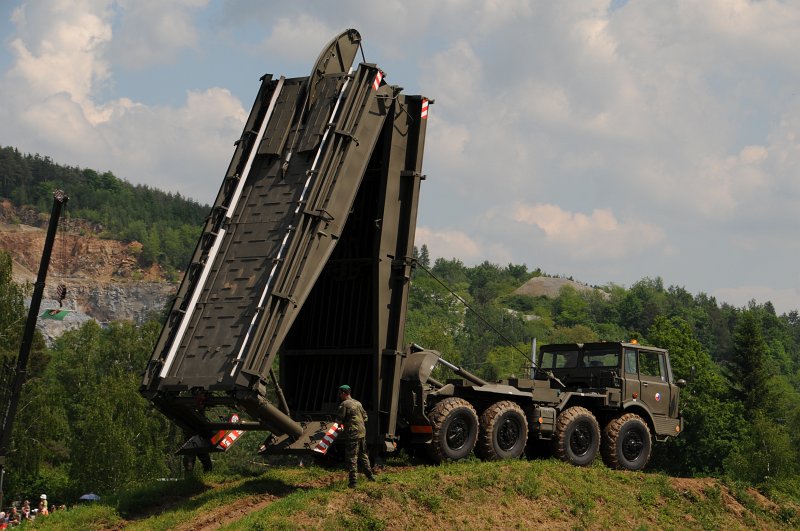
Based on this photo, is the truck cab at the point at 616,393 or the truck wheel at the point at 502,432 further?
the truck cab at the point at 616,393

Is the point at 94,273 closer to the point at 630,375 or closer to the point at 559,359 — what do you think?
the point at 559,359

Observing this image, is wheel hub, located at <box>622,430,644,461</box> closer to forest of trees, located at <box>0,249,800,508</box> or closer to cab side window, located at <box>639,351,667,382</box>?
cab side window, located at <box>639,351,667,382</box>

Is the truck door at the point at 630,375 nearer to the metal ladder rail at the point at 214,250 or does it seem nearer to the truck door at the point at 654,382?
the truck door at the point at 654,382

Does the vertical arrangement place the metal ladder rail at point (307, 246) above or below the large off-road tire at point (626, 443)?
above

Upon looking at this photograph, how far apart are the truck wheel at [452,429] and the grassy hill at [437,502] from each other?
0.37 m

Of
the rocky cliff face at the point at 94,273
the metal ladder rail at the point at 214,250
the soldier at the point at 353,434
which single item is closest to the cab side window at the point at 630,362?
the soldier at the point at 353,434

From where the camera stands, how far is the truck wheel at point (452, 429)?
1698 cm

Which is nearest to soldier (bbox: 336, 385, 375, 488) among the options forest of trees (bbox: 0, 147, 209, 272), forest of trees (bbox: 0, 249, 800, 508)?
forest of trees (bbox: 0, 249, 800, 508)

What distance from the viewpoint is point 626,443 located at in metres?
20.4

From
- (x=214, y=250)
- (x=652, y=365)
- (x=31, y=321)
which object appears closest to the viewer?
(x=214, y=250)

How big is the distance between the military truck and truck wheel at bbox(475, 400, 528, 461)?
2cm

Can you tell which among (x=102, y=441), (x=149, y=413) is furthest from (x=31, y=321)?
(x=149, y=413)

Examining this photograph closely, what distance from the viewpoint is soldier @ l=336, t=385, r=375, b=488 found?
49.5 ft

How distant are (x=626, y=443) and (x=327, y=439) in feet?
24.8
